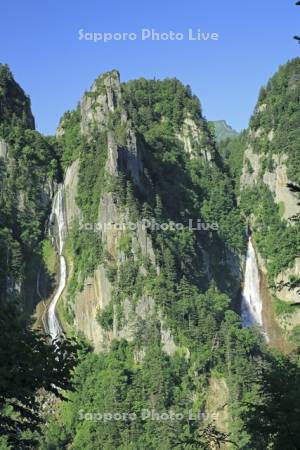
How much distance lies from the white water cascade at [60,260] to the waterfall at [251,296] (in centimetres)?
2422

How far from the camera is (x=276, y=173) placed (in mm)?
95188

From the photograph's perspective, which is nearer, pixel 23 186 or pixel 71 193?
pixel 23 186

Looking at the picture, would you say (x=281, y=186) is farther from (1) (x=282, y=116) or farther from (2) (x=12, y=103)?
(2) (x=12, y=103)

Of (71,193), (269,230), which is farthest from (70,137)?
(269,230)

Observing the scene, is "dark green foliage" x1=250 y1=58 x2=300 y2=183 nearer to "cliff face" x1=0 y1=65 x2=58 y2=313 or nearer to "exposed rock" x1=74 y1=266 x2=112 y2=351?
"cliff face" x1=0 y1=65 x2=58 y2=313

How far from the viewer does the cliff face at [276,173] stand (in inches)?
3420

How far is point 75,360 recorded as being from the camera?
1209 centimetres

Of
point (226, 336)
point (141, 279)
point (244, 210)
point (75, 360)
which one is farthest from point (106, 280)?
point (75, 360)

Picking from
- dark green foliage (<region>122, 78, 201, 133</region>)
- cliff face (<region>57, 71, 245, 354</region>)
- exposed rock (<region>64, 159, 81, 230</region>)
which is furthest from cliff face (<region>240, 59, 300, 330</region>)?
exposed rock (<region>64, 159, 81, 230</region>)

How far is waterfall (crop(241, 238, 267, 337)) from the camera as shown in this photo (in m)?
86.6

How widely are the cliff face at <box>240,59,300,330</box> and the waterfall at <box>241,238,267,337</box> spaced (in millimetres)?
1446

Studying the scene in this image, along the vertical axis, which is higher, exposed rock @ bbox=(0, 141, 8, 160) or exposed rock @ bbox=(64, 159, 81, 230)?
exposed rock @ bbox=(0, 141, 8, 160)

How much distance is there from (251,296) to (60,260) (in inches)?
1027

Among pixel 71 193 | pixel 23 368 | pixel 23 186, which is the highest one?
pixel 23 186
